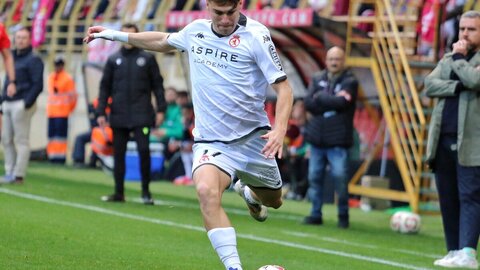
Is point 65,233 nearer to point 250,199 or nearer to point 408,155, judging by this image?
point 250,199

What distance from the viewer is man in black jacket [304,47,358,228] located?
574 inches

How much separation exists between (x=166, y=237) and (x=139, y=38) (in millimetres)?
3177

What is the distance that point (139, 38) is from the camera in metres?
9.17

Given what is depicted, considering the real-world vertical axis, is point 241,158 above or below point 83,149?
above

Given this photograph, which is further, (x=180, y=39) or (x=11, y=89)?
(x=11, y=89)

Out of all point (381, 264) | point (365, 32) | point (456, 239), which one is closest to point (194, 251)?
point (381, 264)

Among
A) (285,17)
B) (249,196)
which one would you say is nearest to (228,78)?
(249,196)

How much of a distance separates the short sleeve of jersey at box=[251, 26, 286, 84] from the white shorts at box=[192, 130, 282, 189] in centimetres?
57

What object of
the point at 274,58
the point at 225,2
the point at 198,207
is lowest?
the point at 198,207

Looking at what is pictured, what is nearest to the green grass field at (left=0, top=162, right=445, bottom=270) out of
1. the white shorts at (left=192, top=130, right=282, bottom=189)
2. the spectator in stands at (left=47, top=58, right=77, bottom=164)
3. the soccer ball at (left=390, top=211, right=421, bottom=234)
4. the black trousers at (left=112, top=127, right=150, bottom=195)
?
the soccer ball at (left=390, top=211, right=421, bottom=234)

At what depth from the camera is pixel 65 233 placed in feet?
37.5

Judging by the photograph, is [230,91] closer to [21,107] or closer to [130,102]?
[130,102]

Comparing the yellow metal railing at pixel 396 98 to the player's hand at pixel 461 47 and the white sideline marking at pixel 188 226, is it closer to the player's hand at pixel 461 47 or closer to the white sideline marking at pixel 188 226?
the white sideline marking at pixel 188 226

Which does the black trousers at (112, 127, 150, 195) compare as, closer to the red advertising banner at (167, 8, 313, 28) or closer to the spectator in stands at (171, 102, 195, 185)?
the red advertising banner at (167, 8, 313, 28)
